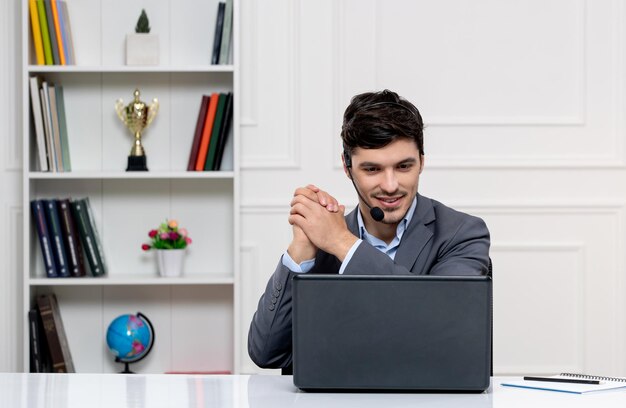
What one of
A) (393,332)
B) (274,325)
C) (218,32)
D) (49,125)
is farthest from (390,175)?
(49,125)

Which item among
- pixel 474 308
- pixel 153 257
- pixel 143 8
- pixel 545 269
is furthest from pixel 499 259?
pixel 474 308

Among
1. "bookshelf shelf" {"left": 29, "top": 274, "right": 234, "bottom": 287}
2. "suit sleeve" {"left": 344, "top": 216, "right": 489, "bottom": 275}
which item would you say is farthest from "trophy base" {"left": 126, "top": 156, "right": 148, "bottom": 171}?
"suit sleeve" {"left": 344, "top": 216, "right": 489, "bottom": 275}

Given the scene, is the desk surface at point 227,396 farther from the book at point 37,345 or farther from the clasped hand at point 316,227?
the book at point 37,345

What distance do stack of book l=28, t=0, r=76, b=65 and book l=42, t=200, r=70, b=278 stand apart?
566 millimetres

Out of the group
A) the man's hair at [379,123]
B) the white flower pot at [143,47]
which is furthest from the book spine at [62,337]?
the man's hair at [379,123]

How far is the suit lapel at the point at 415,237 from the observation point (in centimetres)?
213

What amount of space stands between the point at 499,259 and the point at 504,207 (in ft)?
0.69

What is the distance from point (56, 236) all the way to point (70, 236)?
0.05 meters

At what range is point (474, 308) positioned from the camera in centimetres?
151

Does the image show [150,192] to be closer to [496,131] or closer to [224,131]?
[224,131]

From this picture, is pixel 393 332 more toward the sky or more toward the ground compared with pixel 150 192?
more toward the ground

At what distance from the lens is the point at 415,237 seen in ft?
7.07

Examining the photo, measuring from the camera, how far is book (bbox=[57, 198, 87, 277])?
3.58m

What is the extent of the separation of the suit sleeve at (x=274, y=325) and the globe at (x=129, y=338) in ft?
5.30
